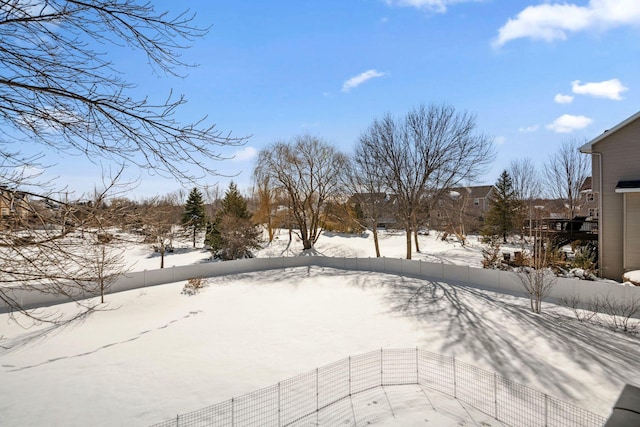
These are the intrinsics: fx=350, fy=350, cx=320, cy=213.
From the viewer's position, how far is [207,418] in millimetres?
6762

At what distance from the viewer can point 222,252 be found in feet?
93.7

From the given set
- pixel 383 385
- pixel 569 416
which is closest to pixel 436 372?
pixel 383 385

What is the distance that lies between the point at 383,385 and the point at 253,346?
14.4 feet

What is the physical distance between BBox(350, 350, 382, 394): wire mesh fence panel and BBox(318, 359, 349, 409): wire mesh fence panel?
184mm

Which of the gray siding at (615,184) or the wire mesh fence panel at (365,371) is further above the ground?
the gray siding at (615,184)

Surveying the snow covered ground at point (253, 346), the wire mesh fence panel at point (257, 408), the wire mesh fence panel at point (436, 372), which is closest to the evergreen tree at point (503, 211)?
the snow covered ground at point (253, 346)

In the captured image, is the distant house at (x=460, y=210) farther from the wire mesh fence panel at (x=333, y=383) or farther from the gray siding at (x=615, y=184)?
the wire mesh fence panel at (x=333, y=383)

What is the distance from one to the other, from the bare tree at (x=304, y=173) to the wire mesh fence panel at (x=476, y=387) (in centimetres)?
2446

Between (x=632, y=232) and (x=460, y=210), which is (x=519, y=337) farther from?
(x=460, y=210)

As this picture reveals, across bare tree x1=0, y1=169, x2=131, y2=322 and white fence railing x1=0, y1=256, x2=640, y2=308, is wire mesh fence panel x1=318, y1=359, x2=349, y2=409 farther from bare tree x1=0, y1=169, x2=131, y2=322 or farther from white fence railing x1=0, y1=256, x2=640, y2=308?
white fence railing x1=0, y1=256, x2=640, y2=308

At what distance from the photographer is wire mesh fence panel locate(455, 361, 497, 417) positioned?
6.99m

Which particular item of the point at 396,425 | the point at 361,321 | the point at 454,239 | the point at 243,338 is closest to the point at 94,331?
the point at 243,338

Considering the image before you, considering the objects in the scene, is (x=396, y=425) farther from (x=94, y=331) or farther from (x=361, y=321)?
(x=94, y=331)

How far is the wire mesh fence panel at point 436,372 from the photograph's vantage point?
7.77 metres
